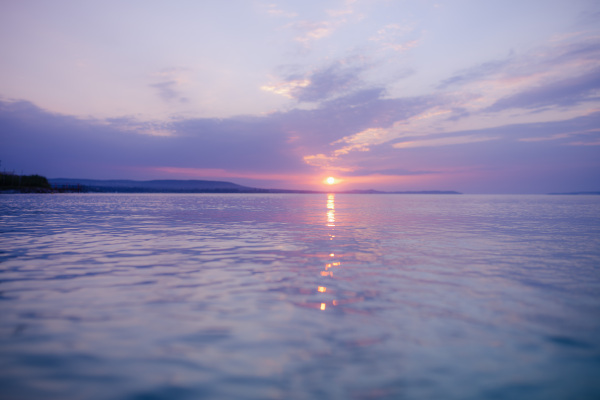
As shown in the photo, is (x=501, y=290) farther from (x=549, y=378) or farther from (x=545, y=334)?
(x=549, y=378)

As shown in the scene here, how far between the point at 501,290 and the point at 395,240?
7.83 m

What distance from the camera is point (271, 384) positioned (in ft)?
13.5

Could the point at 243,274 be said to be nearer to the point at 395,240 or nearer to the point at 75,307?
the point at 75,307

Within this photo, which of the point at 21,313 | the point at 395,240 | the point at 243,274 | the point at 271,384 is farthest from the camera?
the point at 395,240

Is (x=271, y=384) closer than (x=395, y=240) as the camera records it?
Yes

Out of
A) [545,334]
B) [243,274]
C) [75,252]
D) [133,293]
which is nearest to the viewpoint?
[545,334]

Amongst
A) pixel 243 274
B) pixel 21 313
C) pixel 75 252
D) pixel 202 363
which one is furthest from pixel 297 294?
pixel 75 252

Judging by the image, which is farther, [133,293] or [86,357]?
[133,293]

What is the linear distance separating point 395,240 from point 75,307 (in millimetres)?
12718

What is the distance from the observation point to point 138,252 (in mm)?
12344

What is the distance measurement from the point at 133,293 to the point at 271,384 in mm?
4817

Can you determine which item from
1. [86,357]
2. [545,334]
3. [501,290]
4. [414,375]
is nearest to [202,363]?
[86,357]

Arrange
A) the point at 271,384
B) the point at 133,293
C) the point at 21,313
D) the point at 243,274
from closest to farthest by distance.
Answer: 1. the point at 271,384
2. the point at 21,313
3. the point at 133,293
4. the point at 243,274

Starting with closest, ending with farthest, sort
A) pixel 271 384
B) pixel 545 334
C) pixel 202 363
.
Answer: pixel 271 384
pixel 202 363
pixel 545 334
